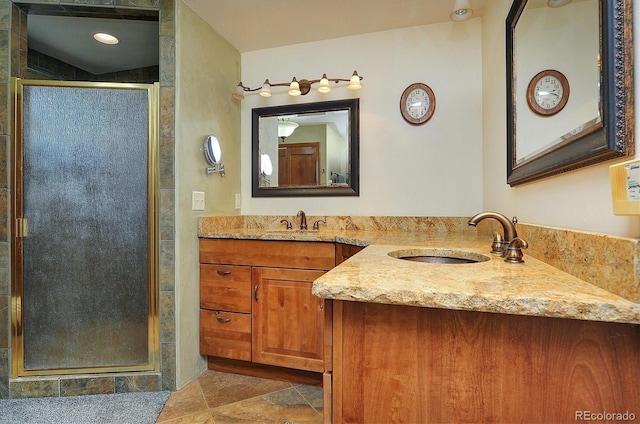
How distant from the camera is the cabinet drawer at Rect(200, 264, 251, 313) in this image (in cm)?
194

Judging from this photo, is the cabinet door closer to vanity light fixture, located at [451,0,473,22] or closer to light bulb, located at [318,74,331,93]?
light bulb, located at [318,74,331,93]

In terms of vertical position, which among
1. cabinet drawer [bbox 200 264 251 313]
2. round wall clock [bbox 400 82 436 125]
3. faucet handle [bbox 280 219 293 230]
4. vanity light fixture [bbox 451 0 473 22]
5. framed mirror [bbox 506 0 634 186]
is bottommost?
cabinet drawer [bbox 200 264 251 313]

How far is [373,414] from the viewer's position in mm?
757

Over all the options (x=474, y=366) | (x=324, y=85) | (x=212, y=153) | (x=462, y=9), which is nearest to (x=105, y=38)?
(x=212, y=153)

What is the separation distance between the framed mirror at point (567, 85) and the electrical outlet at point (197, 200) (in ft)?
5.67

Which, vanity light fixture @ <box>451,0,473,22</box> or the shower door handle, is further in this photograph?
the shower door handle

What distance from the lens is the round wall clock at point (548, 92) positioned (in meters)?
0.96

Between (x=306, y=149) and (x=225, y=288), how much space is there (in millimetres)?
1153

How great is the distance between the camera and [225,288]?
6.50 feet

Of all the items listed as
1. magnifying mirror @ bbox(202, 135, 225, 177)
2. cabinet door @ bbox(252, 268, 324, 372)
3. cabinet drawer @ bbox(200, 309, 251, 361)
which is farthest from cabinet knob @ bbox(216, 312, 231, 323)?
magnifying mirror @ bbox(202, 135, 225, 177)

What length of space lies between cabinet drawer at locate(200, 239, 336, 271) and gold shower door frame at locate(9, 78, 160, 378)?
0.33 m

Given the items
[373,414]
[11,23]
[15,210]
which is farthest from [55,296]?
[373,414]

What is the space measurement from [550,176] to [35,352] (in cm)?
263

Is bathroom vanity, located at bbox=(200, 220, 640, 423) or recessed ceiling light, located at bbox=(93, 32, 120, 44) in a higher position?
recessed ceiling light, located at bbox=(93, 32, 120, 44)
